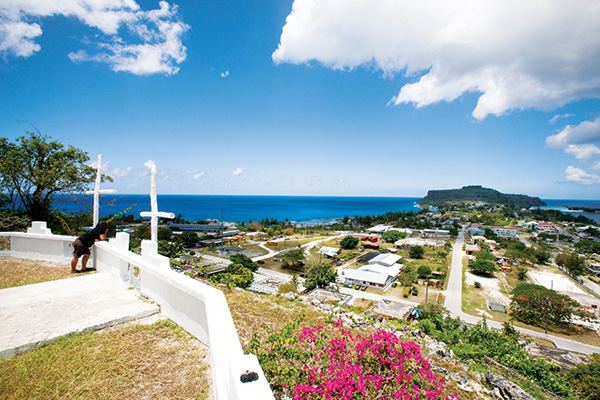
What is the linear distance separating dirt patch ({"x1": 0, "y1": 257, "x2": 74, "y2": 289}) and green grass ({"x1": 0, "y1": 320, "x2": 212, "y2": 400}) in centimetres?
324

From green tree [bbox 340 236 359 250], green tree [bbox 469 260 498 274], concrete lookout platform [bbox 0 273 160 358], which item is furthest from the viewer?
green tree [bbox 340 236 359 250]

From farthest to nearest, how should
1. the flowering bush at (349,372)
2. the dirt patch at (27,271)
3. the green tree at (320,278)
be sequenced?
the green tree at (320,278) → the dirt patch at (27,271) → the flowering bush at (349,372)

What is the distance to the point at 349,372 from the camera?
312cm

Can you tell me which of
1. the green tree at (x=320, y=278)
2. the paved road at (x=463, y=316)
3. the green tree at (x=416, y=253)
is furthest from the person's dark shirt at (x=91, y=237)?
the green tree at (x=416, y=253)

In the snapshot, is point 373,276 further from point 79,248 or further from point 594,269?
point 594,269

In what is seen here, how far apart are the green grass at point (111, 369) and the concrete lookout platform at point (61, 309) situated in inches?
6.8

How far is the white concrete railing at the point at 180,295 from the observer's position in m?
1.76

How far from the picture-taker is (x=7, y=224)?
9.43 m

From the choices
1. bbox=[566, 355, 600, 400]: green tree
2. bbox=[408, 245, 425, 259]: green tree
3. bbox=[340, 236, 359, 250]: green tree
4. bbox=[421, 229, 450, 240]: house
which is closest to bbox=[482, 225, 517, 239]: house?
bbox=[421, 229, 450, 240]: house

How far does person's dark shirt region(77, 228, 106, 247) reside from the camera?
5.97 meters

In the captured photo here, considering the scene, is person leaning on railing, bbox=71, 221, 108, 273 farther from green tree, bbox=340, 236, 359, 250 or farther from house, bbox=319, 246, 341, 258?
green tree, bbox=340, 236, 359, 250

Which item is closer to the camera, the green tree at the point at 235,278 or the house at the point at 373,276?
the green tree at the point at 235,278

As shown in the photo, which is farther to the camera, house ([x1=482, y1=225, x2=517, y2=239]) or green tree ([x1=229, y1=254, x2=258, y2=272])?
house ([x1=482, y1=225, x2=517, y2=239])

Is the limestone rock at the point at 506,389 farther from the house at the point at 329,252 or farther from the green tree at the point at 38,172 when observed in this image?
the house at the point at 329,252
